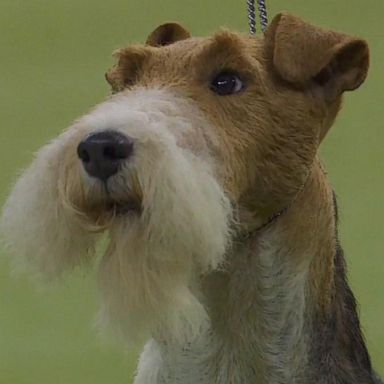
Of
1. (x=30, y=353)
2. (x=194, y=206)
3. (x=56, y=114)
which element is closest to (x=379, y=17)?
(x=56, y=114)

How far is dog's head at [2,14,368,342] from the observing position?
178 cm

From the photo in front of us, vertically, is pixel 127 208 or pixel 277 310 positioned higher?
pixel 127 208

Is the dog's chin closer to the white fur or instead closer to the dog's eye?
the white fur

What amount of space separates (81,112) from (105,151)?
7.35 ft

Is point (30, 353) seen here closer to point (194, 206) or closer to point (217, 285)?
point (217, 285)

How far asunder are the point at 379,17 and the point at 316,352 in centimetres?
246

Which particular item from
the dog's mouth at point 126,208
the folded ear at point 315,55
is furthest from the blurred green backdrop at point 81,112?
the dog's mouth at point 126,208

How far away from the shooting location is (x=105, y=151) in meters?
1.76

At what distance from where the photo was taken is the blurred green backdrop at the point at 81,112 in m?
3.39

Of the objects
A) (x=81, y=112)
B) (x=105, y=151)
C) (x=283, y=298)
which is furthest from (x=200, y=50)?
(x=81, y=112)

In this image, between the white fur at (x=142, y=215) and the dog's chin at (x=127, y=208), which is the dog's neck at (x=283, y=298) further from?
the dog's chin at (x=127, y=208)

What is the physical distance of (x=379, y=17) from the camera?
14.4 feet

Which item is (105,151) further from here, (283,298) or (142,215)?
(283,298)

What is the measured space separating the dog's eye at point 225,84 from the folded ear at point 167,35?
0.31 metres
